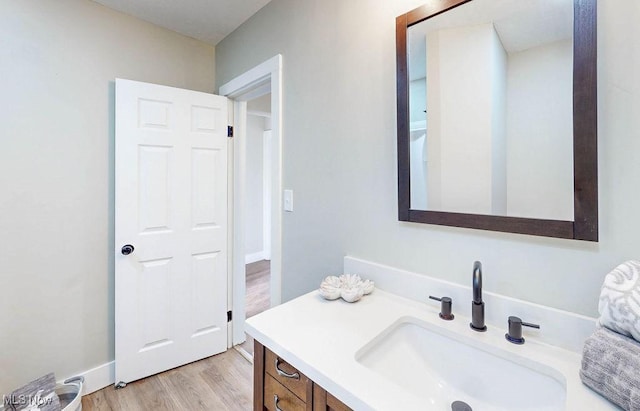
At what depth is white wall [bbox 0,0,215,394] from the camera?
157 cm

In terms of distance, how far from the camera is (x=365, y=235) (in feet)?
4.20

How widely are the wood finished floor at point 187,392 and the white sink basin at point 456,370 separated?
4.14 ft

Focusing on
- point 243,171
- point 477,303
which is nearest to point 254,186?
point 243,171

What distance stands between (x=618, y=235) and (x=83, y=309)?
8.32ft

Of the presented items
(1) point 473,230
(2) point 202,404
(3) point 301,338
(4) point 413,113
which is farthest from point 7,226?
(1) point 473,230

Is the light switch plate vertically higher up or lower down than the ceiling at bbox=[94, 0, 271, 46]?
lower down

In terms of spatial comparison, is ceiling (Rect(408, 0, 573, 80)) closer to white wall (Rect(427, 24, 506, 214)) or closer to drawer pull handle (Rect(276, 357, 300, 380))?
white wall (Rect(427, 24, 506, 214))

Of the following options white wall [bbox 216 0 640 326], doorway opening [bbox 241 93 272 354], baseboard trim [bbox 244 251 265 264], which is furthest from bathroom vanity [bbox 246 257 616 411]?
baseboard trim [bbox 244 251 265 264]

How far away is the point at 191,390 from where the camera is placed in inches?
72.0

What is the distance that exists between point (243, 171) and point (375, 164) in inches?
54.6

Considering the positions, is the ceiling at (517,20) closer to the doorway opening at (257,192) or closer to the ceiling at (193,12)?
the ceiling at (193,12)

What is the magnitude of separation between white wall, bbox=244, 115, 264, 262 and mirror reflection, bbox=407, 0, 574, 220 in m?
3.72

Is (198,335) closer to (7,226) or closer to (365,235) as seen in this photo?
(7,226)

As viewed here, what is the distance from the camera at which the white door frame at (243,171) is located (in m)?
1.72
